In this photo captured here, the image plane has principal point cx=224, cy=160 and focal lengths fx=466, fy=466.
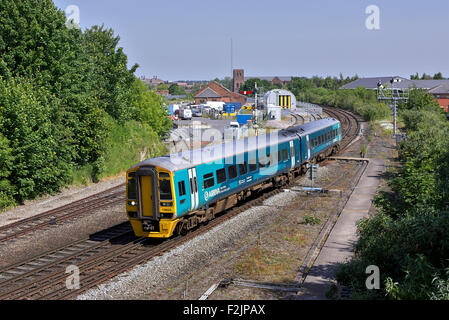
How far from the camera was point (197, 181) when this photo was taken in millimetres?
17812

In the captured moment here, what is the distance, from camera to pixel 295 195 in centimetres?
2523

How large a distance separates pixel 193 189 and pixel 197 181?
43 centimetres

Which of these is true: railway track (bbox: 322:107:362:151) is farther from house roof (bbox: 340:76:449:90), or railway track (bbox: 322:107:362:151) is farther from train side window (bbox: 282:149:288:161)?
house roof (bbox: 340:76:449:90)

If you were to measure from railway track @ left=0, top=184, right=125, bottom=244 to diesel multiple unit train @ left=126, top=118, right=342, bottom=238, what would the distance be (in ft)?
19.5

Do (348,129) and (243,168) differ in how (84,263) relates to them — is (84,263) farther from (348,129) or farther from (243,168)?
(348,129)

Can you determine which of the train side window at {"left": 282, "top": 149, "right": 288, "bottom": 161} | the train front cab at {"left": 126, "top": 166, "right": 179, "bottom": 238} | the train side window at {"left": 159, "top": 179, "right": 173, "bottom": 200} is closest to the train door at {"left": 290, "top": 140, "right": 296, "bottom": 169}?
the train side window at {"left": 282, "top": 149, "right": 288, "bottom": 161}

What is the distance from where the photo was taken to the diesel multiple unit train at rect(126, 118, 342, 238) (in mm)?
16422

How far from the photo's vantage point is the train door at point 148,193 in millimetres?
16406

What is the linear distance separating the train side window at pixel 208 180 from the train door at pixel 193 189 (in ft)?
2.35

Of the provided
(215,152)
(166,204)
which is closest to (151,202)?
(166,204)

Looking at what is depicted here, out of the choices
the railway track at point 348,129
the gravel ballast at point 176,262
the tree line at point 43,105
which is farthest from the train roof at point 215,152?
the railway track at point 348,129

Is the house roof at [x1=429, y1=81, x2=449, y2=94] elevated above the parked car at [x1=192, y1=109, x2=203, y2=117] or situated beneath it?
elevated above

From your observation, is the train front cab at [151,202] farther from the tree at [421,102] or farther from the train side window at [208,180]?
the tree at [421,102]
